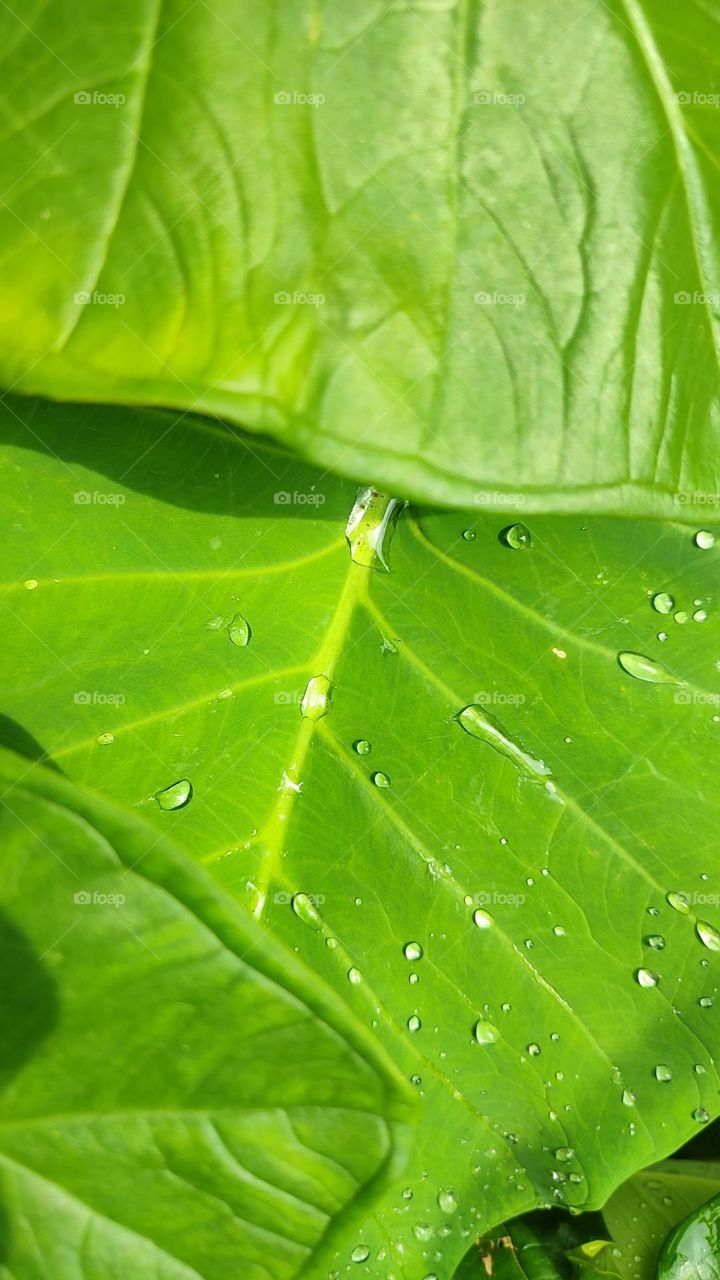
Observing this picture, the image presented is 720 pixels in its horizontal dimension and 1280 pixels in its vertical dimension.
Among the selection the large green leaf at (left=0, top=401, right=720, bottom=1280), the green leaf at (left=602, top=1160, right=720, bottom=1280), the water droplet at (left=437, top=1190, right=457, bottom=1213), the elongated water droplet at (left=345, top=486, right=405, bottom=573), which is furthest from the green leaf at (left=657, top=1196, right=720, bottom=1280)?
the elongated water droplet at (left=345, top=486, right=405, bottom=573)

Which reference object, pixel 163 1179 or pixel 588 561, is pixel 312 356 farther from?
pixel 163 1179

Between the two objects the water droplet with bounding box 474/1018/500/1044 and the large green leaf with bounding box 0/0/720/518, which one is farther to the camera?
the water droplet with bounding box 474/1018/500/1044

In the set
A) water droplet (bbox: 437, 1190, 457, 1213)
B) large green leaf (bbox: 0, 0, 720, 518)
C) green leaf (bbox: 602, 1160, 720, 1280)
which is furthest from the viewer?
green leaf (bbox: 602, 1160, 720, 1280)

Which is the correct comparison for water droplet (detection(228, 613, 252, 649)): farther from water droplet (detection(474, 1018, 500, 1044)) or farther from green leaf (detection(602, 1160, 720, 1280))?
green leaf (detection(602, 1160, 720, 1280))

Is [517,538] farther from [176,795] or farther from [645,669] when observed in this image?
[176,795]

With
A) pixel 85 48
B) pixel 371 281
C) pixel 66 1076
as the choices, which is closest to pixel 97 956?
pixel 66 1076

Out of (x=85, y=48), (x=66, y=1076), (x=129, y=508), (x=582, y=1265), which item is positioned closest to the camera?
(x=85, y=48)
